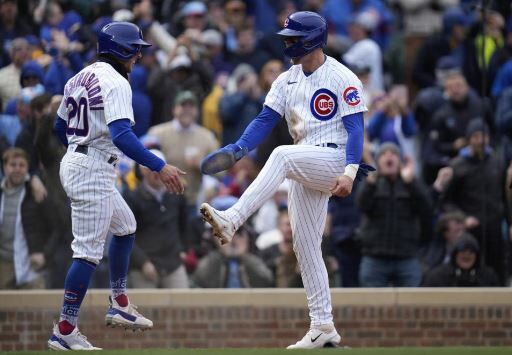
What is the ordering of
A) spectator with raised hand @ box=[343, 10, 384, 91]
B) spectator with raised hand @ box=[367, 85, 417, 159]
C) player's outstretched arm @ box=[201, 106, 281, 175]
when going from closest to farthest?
player's outstretched arm @ box=[201, 106, 281, 175]
spectator with raised hand @ box=[367, 85, 417, 159]
spectator with raised hand @ box=[343, 10, 384, 91]

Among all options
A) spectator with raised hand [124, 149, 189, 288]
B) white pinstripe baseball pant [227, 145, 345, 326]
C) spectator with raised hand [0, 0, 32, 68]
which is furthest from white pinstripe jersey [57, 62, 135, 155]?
spectator with raised hand [0, 0, 32, 68]

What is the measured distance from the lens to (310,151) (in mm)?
8609

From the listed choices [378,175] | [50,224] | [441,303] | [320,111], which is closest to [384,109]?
[378,175]

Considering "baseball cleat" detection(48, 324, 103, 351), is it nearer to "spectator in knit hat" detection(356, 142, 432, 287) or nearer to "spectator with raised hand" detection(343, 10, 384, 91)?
"spectator in knit hat" detection(356, 142, 432, 287)

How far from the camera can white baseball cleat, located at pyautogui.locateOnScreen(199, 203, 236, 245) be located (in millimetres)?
8281

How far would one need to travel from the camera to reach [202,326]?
1155 cm

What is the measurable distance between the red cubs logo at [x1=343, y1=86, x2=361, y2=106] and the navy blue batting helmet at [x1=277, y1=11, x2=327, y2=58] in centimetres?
35

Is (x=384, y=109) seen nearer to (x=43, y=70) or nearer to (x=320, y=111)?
(x=43, y=70)

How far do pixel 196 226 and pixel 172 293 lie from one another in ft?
2.58

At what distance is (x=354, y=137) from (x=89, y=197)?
167 cm

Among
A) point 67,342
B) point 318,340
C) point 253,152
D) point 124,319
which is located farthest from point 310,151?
point 253,152

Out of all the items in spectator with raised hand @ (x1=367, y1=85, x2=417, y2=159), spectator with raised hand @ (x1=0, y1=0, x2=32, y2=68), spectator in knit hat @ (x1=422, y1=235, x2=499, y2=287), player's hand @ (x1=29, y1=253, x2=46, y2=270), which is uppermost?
spectator with raised hand @ (x1=0, y1=0, x2=32, y2=68)

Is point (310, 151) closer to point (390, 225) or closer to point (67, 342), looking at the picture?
point (67, 342)

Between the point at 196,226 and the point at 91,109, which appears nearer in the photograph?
the point at 91,109
